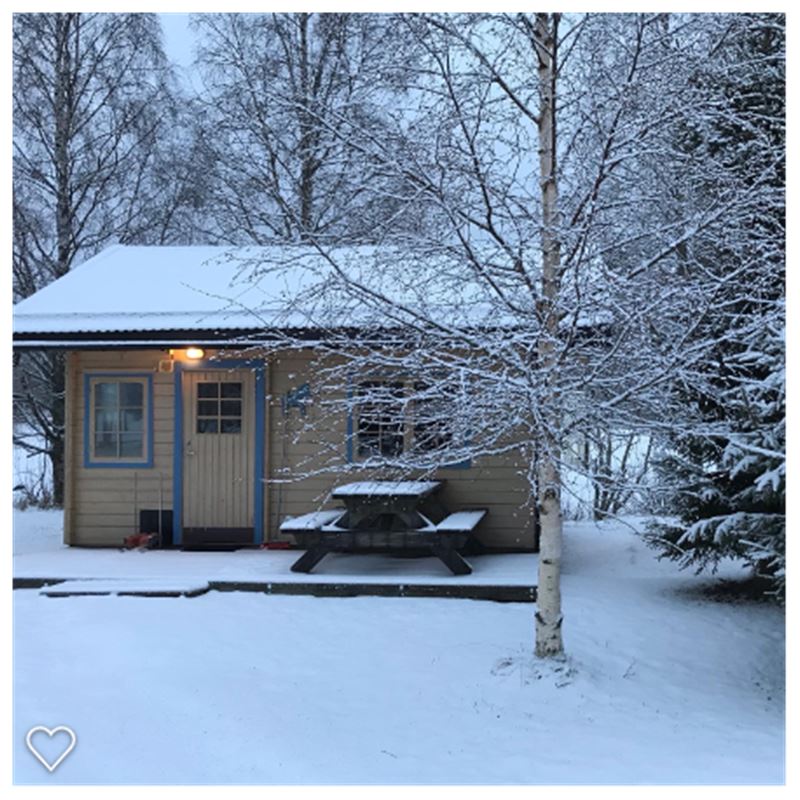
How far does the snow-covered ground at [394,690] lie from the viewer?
15.7 feet

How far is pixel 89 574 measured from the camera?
8.27 metres

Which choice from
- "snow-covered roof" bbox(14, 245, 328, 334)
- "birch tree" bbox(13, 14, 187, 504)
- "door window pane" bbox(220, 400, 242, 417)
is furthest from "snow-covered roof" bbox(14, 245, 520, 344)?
"birch tree" bbox(13, 14, 187, 504)

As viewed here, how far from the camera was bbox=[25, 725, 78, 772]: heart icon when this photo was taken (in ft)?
15.0

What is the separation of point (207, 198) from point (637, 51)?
1264 centimetres

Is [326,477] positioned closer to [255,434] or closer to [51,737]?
[255,434]

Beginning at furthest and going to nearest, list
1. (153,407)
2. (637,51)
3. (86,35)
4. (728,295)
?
(86,35)
(153,407)
(728,295)
(637,51)

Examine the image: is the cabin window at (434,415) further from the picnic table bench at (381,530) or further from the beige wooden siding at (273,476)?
the beige wooden siding at (273,476)

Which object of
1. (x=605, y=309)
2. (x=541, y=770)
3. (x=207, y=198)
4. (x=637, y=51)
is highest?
(x=207, y=198)

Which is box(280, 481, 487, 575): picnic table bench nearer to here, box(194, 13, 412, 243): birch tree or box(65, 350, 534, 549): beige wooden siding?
box(65, 350, 534, 549): beige wooden siding

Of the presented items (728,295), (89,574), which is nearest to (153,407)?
(89,574)

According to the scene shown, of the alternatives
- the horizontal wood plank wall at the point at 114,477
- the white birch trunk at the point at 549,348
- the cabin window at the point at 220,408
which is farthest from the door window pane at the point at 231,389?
the white birch trunk at the point at 549,348

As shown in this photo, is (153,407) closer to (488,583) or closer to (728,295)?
(488,583)

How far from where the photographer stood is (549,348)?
573 cm

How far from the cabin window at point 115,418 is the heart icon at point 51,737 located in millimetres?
5254
